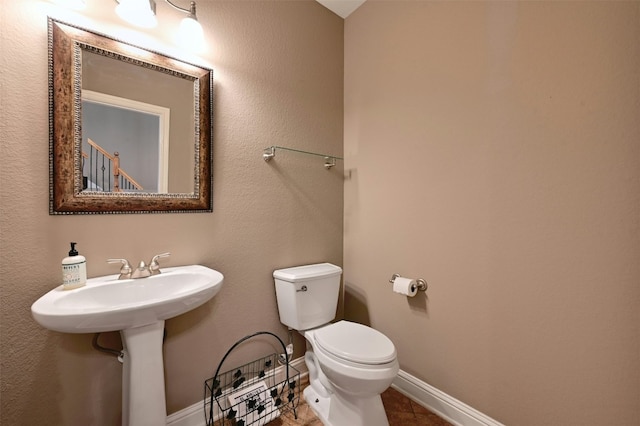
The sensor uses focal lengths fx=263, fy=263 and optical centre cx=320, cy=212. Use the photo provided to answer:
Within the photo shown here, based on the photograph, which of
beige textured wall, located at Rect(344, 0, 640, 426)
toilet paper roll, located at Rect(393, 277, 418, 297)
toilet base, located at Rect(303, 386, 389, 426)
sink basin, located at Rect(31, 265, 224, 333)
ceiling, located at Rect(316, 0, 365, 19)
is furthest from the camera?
ceiling, located at Rect(316, 0, 365, 19)

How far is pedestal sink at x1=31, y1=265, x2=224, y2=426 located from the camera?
34.9 inches

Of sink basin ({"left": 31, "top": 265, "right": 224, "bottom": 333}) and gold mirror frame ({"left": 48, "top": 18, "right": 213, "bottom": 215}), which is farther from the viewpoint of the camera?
gold mirror frame ({"left": 48, "top": 18, "right": 213, "bottom": 215})

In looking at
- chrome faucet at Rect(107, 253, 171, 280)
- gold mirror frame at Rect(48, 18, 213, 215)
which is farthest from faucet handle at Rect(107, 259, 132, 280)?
gold mirror frame at Rect(48, 18, 213, 215)

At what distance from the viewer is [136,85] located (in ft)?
4.09

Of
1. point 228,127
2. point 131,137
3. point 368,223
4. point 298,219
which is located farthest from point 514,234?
point 131,137

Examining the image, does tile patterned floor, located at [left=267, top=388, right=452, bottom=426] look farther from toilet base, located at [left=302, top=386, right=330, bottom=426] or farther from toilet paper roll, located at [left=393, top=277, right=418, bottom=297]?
toilet paper roll, located at [left=393, top=277, right=418, bottom=297]

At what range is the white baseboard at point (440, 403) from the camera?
1348mm

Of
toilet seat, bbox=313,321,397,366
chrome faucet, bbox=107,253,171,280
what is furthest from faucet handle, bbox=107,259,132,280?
toilet seat, bbox=313,321,397,366

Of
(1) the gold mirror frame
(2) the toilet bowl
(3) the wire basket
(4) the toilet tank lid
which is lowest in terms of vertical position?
(3) the wire basket

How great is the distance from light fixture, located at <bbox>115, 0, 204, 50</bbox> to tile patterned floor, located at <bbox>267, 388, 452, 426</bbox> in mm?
2045

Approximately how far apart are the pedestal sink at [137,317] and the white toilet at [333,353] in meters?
0.57

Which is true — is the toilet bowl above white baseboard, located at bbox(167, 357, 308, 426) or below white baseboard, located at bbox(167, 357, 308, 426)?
above

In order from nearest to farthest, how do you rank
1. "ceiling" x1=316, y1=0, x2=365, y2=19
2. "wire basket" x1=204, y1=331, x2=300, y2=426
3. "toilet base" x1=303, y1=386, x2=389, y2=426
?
1. "toilet base" x1=303, y1=386, x2=389, y2=426
2. "wire basket" x1=204, y1=331, x2=300, y2=426
3. "ceiling" x1=316, y1=0, x2=365, y2=19

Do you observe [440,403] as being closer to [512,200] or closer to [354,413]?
[354,413]
